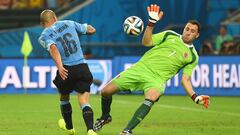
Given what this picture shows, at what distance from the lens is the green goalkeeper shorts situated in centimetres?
1235

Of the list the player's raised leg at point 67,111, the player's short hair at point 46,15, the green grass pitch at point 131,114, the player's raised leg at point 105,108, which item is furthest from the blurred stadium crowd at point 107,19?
the player's short hair at point 46,15

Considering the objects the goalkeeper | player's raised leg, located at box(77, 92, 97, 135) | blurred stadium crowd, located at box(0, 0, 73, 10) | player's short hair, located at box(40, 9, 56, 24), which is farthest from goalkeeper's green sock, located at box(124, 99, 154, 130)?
blurred stadium crowd, located at box(0, 0, 73, 10)

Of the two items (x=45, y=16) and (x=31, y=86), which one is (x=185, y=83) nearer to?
(x=45, y=16)

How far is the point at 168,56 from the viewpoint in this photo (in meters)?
12.7

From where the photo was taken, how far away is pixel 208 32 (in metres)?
33.7

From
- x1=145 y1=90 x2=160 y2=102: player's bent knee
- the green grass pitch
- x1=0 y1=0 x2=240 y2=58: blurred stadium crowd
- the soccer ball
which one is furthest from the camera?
x1=0 y1=0 x2=240 y2=58: blurred stadium crowd

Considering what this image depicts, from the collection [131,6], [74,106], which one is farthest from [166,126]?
[131,6]

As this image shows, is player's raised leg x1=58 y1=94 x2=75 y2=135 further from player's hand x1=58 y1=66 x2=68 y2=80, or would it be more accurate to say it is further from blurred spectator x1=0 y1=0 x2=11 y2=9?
blurred spectator x1=0 y1=0 x2=11 y2=9

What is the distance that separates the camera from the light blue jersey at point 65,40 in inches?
495

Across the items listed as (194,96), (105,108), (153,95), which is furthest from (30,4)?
(153,95)

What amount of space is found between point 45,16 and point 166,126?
370 centimetres

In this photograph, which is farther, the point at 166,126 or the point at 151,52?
the point at 166,126

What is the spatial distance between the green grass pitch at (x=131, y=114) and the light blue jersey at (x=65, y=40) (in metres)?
1.49

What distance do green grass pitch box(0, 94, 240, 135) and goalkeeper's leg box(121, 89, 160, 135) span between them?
1.44 meters
